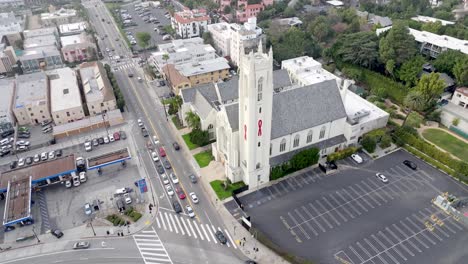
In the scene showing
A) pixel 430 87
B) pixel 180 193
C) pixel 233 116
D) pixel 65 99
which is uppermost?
pixel 233 116

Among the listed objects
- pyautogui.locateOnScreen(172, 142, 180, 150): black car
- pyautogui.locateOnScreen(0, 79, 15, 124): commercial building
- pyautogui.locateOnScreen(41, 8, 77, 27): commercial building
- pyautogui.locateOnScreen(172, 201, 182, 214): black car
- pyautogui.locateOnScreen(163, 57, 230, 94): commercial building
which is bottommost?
pyautogui.locateOnScreen(172, 201, 182, 214): black car

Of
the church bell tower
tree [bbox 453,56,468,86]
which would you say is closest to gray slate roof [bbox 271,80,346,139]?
the church bell tower

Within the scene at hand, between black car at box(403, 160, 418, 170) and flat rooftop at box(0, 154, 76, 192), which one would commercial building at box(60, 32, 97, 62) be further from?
black car at box(403, 160, 418, 170)

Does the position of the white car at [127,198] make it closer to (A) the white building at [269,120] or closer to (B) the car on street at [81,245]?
(B) the car on street at [81,245]

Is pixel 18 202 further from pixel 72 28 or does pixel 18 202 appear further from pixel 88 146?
pixel 72 28

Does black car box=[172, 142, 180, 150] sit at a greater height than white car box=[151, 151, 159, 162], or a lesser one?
greater

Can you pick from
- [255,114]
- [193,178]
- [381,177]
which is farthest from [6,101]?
[381,177]
